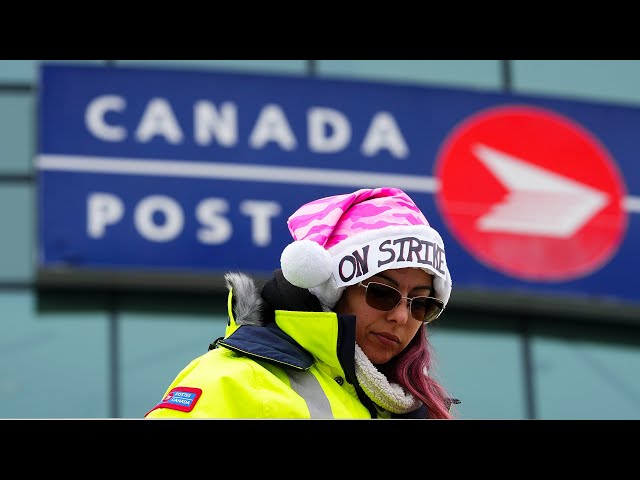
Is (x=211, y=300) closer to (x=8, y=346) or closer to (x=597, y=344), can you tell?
(x=8, y=346)

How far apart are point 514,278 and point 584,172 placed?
1.00 m

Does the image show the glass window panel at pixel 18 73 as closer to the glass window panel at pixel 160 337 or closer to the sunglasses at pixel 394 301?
the glass window panel at pixel 160 337

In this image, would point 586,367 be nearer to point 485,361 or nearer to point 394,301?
point 485,361

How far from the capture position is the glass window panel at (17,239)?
36.9ft

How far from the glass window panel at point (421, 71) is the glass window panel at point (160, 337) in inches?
81.2

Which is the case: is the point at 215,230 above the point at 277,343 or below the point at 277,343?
above

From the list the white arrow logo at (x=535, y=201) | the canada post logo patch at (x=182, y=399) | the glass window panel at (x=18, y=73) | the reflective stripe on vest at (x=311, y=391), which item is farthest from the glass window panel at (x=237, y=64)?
the canada post logo patch at (x=182, y=399)

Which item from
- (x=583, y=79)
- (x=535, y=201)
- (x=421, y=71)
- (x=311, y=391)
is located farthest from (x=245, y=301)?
(x=583, y=79)

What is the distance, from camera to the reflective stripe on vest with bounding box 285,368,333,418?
3.25 metres

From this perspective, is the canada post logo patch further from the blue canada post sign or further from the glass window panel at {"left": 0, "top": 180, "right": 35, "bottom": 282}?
the glass window panel at {"left": 0, "top": 180, "right": 35, "bottom": 282}

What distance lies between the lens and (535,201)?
37.0 ft

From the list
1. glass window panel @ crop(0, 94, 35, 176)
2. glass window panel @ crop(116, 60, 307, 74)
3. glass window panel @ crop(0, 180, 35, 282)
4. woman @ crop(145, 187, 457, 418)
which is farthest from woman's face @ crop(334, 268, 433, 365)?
glass window panel @ crop(0, 94, 35, 176)

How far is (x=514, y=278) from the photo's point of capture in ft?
36.9
